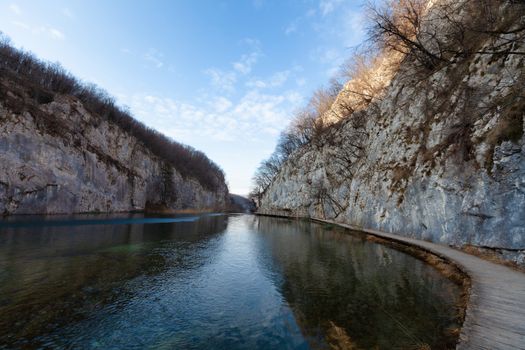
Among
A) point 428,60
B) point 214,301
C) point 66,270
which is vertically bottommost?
point 214,301

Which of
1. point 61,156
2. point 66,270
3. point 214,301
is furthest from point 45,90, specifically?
point 214,301

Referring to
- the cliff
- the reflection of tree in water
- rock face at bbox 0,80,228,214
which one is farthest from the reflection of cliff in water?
the cliff

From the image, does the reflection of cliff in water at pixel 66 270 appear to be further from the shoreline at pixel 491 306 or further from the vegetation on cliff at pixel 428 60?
the vegetation on cliff at pixel 428 60

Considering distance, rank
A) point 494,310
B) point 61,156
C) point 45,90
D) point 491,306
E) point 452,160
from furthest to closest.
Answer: point 45,90, point 61,156, point 452,160, point 491,306, point 494,310

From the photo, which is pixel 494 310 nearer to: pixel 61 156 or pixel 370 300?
pixel 370 300

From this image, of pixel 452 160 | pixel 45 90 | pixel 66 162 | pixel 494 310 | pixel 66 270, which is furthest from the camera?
pixel 45 90

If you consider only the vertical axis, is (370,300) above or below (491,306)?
below

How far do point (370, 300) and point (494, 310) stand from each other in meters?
3.79

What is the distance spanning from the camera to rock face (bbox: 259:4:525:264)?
40.5ft

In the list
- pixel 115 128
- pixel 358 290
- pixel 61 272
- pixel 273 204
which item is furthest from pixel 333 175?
pixel 115 128

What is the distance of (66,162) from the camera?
44.7 meters

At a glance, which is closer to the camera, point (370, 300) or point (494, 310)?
point (494, 310)

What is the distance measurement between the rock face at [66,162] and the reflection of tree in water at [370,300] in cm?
3845

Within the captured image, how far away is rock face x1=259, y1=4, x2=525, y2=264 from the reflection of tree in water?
356cm
